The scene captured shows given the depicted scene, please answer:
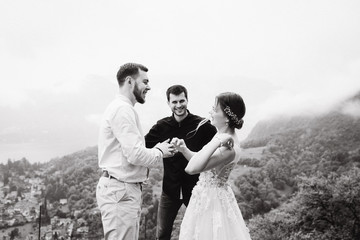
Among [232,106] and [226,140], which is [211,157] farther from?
[232,106]

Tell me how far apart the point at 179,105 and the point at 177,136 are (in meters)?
0.44

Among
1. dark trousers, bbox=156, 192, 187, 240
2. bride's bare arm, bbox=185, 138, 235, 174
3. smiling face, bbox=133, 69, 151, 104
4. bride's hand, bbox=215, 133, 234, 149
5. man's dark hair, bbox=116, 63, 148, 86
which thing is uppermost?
man's dark hair, bbox=116, 63, 148, 86

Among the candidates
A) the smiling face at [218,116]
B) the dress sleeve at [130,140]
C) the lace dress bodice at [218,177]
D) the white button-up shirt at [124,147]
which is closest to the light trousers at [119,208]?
the white button-up shirt at [124,147]

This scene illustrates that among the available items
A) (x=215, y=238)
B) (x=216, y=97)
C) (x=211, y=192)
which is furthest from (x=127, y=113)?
(x=215, y=238)

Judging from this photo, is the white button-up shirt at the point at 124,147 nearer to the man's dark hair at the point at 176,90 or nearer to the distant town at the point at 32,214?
the man's dark hair at the point at 176,90

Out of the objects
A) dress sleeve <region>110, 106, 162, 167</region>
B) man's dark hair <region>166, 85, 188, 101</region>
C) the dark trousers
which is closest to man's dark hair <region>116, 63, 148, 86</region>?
dress sleeve <region>110, 106, 162, 167</region>

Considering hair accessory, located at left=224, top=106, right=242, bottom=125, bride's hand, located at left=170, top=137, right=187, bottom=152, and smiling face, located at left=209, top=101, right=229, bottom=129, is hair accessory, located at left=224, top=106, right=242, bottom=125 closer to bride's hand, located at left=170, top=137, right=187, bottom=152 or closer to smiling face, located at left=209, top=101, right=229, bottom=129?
smiling face, located at left=209, top=101, right=229, bottom=129

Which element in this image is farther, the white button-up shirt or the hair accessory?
the hair accessory

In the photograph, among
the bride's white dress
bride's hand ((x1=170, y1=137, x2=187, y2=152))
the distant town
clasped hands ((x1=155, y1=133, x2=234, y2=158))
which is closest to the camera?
clasped hands ((x1=155, y1=133, x2=234, y2=158))

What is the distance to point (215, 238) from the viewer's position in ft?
9.99

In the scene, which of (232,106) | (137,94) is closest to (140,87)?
(137,94)

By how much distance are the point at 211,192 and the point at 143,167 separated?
747 mm

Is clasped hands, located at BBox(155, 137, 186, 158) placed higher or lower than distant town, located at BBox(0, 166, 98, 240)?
higher

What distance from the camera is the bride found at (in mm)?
3023
